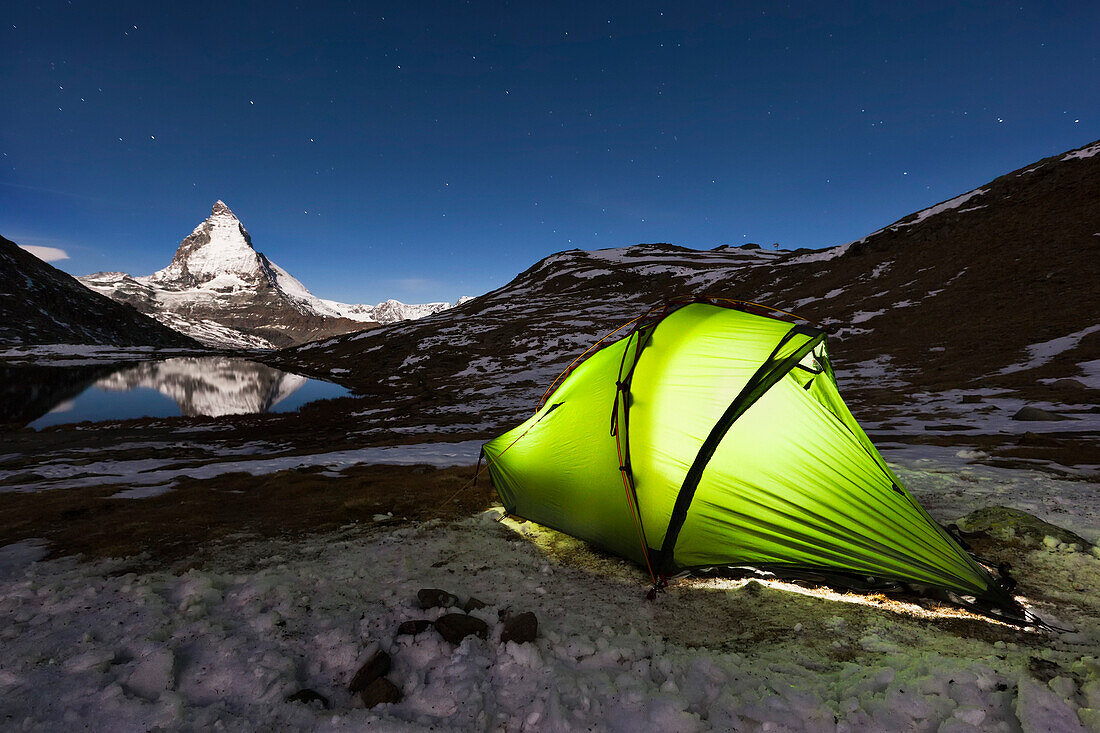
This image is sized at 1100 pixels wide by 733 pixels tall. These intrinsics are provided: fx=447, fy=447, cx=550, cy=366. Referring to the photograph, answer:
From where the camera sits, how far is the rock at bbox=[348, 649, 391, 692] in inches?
141

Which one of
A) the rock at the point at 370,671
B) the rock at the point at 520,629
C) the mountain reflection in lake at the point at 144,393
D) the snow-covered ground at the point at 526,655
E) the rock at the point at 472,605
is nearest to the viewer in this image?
the snow-covered ground at the point at 526,655

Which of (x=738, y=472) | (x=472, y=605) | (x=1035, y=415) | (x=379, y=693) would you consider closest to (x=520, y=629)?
(x=472, y=605)

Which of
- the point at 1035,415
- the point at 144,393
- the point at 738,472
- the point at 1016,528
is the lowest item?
the point at 144,393

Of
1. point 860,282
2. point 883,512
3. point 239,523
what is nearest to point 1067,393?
point 883,512

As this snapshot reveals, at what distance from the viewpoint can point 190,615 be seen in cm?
439

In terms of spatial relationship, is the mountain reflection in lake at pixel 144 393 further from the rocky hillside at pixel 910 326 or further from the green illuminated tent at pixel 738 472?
the green illuminated tent at pixel 738 472

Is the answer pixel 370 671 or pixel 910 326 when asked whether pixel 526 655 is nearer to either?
pixel 370 671

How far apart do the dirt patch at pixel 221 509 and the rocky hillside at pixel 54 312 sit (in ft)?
415

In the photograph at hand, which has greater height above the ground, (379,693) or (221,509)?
(379,693)

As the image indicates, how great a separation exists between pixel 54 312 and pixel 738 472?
173 m

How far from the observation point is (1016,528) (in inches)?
236

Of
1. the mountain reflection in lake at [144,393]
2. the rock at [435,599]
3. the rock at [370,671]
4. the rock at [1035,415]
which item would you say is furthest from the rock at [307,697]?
the mountain reflection in lake at [144,393]

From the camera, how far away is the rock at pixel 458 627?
416 cm

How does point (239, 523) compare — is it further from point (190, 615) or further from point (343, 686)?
point (343, 686)
